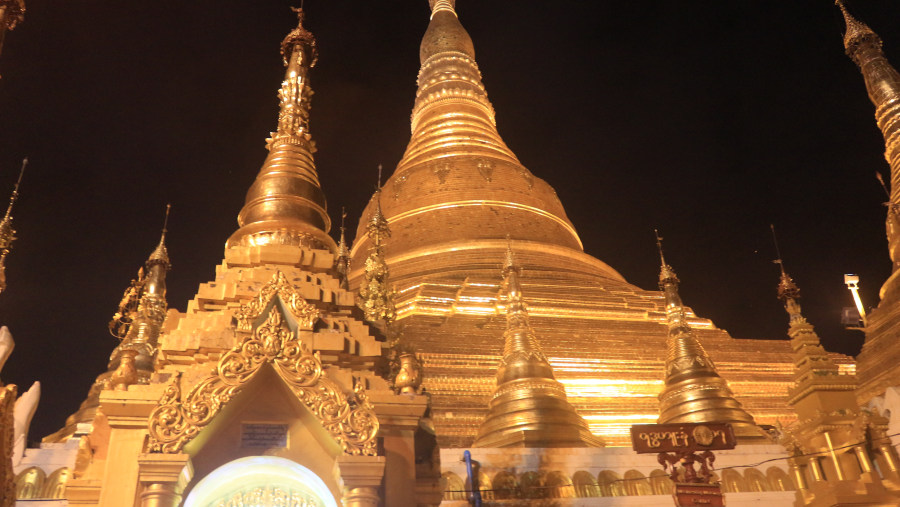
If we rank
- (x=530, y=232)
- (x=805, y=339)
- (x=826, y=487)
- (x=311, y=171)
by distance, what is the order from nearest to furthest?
1. (x=311, y=171)
2. (x=826, y=487)
3. (x=805, y=339)
4. (x=530, y=232)

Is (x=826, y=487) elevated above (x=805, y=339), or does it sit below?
below

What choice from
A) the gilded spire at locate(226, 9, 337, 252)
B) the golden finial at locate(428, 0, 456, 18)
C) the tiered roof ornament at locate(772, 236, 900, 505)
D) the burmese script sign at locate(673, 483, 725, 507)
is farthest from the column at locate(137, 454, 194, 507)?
the golden finial at locate(428, 0, 456, 18)

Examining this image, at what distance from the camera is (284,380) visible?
16.5 ft

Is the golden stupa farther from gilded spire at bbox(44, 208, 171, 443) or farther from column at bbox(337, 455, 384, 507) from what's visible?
column at bbox(337, 455, 384, 507)

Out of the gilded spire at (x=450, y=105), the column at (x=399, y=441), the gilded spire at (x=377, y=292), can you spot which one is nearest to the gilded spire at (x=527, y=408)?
the gilded spire at (x=377, y=292)

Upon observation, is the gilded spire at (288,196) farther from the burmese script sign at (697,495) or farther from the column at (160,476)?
the burmese script sign at (697,495)

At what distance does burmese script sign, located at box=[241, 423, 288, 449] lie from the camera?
5.14 metres

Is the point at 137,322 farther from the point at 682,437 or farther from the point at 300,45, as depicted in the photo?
the point at 682,437

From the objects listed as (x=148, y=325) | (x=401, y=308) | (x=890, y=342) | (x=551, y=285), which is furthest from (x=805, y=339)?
(x=148, y=325)

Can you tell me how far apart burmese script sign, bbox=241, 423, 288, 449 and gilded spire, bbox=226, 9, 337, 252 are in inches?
90.5

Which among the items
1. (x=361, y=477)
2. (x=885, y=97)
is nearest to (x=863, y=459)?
(x=361, y=477)

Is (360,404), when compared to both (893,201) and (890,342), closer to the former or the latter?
(890,342)

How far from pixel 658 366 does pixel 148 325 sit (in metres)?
10.4

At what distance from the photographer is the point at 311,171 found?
799 cm
